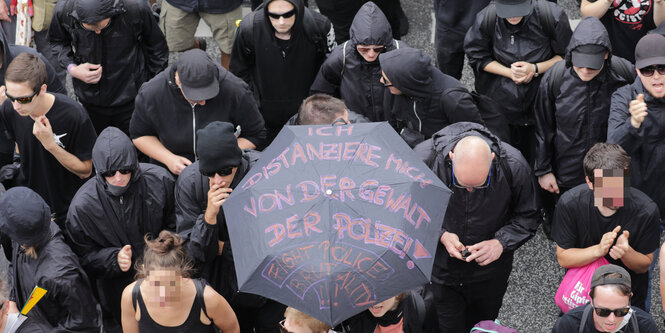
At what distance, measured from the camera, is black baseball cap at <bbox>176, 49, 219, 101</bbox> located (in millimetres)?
6160

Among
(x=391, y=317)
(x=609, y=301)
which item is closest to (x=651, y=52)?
(x=609, y=301)

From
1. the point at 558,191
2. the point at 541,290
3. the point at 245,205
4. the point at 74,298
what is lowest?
the point at 541,290

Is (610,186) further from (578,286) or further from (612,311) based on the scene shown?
(612,311)

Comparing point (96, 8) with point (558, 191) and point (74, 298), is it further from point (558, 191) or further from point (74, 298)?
point (558, 191)

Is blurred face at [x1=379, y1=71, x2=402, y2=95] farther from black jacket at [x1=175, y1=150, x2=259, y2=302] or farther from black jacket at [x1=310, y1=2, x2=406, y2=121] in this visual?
black jacket at [x1=175, y1=150, x2=259, y2=302]

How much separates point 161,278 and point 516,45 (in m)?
3.44

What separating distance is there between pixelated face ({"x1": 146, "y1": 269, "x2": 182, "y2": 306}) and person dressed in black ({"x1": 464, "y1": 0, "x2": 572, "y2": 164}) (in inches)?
128

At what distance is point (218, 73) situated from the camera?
251 inches

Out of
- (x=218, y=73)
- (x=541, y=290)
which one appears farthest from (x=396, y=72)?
(x=541, y=290)

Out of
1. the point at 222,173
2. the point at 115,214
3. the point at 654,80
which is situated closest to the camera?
the point at 222,173

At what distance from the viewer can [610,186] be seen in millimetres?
5363

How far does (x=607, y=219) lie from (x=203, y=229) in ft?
7.88

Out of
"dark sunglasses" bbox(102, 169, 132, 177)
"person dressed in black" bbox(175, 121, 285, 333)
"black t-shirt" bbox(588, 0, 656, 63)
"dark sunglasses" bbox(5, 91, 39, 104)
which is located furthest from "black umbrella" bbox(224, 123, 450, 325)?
"black t-shirt" bbox(588, 0, 656, 63)

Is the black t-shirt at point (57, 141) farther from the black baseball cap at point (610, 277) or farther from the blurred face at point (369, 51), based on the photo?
the black baseball cap at point (610, 277)
